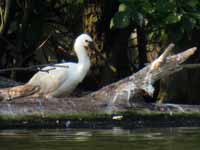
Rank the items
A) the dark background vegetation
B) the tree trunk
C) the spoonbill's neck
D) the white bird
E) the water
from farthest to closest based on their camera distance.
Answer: the tree trunk → the dark background vegetation → the spoonbill's neck → the white bird → the water

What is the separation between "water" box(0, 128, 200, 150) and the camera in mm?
10297

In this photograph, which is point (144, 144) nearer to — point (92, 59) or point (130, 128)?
point (130, 128)

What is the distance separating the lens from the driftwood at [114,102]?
42.1 feet

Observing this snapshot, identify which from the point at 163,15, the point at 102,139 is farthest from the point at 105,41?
the point at 102,139

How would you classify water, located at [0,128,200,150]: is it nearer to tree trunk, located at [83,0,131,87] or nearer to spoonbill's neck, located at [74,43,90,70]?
spoonbill's neck, located at [74,43,90,70]

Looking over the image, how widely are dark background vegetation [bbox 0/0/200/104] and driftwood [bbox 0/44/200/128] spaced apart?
1321 millimetres

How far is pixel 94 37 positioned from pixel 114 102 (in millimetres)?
4942

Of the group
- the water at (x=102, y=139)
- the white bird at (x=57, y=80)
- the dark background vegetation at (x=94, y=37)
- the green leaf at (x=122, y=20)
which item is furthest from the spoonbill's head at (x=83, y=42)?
the water at (x=102, y=139)

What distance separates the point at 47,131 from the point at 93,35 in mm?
5803

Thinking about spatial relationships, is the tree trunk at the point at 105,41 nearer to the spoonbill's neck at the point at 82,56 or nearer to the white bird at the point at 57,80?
the spoonbill's neck at the point at 82,56

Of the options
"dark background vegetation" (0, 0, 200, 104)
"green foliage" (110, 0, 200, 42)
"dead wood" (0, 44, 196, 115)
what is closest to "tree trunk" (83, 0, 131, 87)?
"dark background vegetation" (0, 0, 200, 104)

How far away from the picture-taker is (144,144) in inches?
415

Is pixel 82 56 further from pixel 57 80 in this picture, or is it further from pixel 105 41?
pixel 105 41

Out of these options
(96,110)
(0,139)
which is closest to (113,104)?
(96,110)
